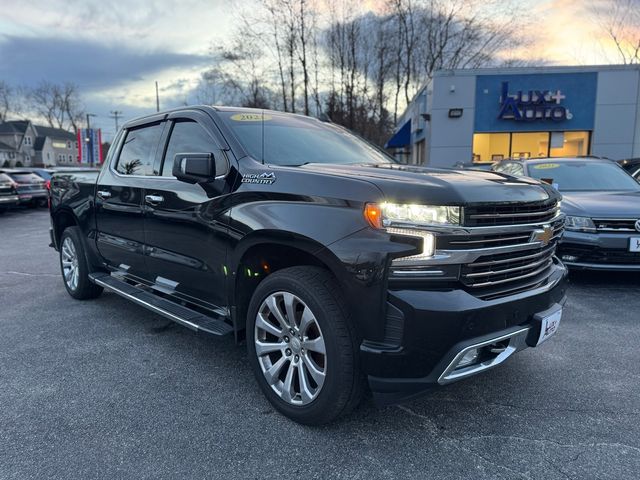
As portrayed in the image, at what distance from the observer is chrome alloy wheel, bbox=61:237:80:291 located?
5.13 m

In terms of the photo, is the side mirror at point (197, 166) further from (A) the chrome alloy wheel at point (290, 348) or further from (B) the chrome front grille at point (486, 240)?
(B) the chrome front grille at point (486, 240)

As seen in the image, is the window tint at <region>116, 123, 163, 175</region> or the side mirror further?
the window tint at <region>116, 123, 163, 175</region>

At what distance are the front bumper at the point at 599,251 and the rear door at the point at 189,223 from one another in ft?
13.5

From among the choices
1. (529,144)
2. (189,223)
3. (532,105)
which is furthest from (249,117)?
(529,144)

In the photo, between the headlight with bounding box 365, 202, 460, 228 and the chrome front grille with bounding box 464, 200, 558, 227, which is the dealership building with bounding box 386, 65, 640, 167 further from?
the headlight with bounding box 365, 202, 460, 228

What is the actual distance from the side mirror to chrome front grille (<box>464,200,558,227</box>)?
1583mm

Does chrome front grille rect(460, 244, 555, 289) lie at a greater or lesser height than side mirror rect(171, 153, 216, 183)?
lesser

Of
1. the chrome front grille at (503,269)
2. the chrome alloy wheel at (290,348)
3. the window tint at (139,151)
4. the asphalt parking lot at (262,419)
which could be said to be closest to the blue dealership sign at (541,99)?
the asphalt parking lot at (262,419)

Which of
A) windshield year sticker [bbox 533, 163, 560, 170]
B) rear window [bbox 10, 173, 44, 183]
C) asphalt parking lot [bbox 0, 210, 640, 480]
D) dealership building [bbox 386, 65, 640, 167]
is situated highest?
dealership building [bbox 386, 65, 640, 167]

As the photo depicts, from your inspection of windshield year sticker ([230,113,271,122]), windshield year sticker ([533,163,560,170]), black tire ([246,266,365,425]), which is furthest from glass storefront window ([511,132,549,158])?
black tire ([246,266,365,425])

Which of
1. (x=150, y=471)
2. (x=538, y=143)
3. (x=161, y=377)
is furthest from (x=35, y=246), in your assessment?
(x=538, y=143)

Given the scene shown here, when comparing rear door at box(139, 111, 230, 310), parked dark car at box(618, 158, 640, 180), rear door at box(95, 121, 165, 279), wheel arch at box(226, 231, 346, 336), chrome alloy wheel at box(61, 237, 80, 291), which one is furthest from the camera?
parked dark car at box(618, 158, 640, 180)

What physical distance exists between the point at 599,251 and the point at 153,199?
4.72 meters

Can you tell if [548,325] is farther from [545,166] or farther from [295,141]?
[545,166]
